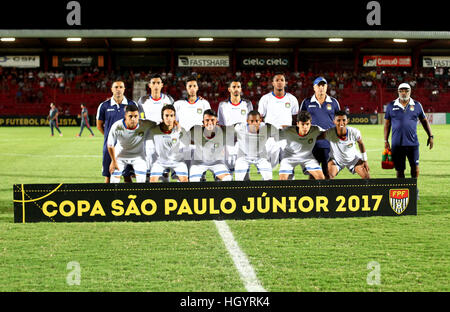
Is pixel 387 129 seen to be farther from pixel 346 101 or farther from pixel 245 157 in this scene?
pixel 346 101

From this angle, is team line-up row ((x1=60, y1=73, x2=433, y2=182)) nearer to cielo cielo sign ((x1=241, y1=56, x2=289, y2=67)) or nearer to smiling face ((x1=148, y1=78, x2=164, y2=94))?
smiling face ((x1=148, y1=78, x2=164, y2=94))

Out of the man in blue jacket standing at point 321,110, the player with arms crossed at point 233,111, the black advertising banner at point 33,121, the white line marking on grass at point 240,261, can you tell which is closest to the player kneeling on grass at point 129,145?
the player with arms crossed at point 233,111

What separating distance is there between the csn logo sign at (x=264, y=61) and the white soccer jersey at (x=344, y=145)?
36.4 metres

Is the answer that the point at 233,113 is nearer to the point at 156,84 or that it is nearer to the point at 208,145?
the point at 208,145

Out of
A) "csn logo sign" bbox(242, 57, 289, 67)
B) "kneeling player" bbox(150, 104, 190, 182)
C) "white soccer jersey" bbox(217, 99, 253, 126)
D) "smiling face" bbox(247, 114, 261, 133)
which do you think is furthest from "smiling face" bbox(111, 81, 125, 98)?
"csn logo sign" bbox(242, 57, 289, 67)

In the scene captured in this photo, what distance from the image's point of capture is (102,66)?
43.9 m

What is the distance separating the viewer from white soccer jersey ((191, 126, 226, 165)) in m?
7.97

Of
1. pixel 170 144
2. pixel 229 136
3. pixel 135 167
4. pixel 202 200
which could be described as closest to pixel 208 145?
pixel 229 136

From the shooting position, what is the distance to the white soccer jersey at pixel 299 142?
26.4 ft

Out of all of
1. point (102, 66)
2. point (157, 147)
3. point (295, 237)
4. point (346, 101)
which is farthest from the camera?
point (102, 66)

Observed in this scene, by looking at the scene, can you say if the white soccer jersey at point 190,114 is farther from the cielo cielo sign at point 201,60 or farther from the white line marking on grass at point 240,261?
the cielo cielo sign at point 201,60

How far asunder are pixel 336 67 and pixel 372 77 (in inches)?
125

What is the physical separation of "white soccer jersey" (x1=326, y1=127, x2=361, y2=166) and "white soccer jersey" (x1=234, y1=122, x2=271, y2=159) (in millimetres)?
1075

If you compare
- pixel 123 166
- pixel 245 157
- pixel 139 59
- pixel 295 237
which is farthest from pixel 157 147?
pixel 139 59
